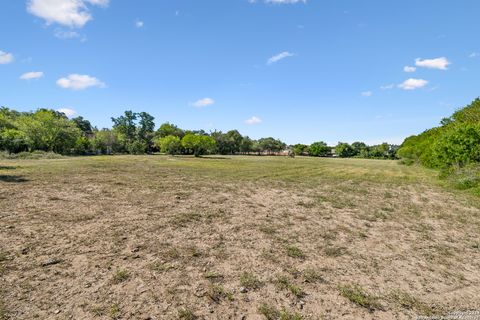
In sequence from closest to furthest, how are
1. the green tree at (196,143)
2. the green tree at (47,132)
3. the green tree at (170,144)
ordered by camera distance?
1. the green tree at (47,132)
2. the green tree at (196,143)
3. the green tree at (170,144)

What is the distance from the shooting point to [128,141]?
99000 mm

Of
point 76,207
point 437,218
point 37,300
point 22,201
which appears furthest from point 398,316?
point 22,201

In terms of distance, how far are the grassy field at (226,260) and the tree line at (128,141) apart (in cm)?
5623

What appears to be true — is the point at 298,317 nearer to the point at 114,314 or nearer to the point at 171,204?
the point at 114,314

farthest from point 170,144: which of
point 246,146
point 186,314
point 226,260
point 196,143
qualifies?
point 186,314

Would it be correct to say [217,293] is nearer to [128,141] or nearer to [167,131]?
[128,141]

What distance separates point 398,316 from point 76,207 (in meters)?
11.5

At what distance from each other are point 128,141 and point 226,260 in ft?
331

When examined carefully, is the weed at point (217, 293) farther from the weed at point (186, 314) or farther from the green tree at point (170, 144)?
the green tree at point (170, 144)

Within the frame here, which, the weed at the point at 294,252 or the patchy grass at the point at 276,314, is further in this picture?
the weed at the point at 294,252

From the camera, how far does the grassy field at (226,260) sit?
493 centimetres

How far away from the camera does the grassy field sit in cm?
493

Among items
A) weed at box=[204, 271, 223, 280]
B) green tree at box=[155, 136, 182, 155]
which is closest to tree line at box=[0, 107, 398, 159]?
green tree at box=[155, 136, 182, 155]

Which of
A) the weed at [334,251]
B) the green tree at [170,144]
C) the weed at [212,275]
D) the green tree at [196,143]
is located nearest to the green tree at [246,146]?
the green tree at [196,143]
